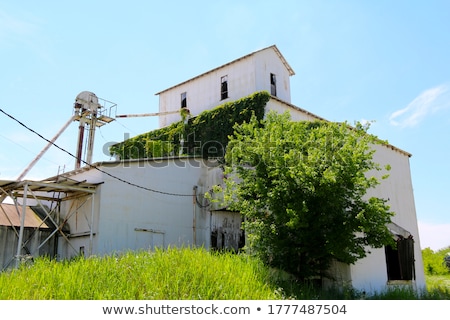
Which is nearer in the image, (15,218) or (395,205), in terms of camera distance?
(15,218)

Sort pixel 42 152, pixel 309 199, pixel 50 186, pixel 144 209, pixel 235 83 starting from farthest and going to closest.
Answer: pixel 42 152
pixel 235 83
pixel 144 209
pixel 50 186
pixel 309 199

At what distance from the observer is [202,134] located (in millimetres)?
24469

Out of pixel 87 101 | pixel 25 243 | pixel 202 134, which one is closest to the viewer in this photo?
pixel 25 243

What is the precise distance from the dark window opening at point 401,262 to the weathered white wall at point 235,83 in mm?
11932

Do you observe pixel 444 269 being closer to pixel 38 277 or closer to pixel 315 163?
pixel 315 163

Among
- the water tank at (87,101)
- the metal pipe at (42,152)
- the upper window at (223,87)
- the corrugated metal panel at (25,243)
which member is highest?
the water tank at (87,101)

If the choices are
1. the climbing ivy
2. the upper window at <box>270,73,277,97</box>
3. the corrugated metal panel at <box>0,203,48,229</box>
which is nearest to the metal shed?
the corrugated metal panel at <box>0,203,48,229</box>

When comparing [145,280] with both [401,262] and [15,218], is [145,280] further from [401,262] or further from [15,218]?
[15,218]

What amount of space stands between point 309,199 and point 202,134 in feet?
41.6

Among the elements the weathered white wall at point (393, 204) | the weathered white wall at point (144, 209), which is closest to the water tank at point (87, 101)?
the weathered white wall at point (144, 209)

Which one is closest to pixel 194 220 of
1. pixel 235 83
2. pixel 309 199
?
pixel 309 199

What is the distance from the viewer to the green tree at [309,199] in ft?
40.3

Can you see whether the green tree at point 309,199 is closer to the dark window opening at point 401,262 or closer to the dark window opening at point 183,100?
the dark window opening at point 401,262
